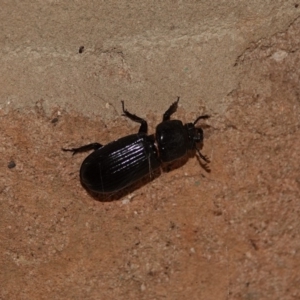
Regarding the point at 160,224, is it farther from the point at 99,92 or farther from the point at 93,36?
the point at 93,36

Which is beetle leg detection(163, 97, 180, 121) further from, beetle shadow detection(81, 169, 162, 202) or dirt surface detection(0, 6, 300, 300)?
beetle shadow detection(81, 169, 162, 202)

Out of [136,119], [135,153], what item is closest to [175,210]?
[135,153]

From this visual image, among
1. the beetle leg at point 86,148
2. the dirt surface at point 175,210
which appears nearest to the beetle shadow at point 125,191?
the dirt surface at point 175,210

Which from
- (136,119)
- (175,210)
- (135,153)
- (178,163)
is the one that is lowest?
(175,210)

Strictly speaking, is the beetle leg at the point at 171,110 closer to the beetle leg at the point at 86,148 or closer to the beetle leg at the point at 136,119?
the beetle leg at the point at 136,119

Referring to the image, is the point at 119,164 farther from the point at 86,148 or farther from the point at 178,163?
the point at 178,163

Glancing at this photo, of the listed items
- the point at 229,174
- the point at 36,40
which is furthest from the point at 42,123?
the point at 229,174

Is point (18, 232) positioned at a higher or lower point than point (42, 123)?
lower
